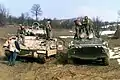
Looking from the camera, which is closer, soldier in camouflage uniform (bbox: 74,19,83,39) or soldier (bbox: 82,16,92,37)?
soldier in camouflage uniform (bbox: 74,19,83,39)

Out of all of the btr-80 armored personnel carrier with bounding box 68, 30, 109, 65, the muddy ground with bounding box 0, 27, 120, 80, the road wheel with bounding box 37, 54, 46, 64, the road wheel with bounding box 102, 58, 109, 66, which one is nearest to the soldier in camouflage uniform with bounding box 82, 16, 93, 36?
the btr-80 armored personnel carrier with bounding box 68, 30, 109, 65

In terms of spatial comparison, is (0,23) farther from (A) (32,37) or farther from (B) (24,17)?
(A) (32,37)

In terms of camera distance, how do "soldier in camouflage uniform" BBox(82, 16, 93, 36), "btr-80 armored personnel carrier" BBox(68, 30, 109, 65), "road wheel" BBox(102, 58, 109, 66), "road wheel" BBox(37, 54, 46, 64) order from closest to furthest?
"btr-80 armored personnel carrier" BBox(68, 30, 109, 65), "road wheel" BBox(102, 58, 109, 66), "road wheel" BBox(37, 54, 46, 64), "soldier in camouflage uniform" BBox(82, 16, 93, 36)

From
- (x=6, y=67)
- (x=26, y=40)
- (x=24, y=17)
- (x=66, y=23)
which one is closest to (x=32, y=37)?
(x=26, y=40)

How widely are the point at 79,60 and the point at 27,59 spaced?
259 cm

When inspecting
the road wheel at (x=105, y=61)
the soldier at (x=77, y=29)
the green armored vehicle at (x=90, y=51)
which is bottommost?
the road wheel at (x=105, y=61)

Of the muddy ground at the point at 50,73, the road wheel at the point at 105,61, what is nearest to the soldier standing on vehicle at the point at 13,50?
the muddy ground at the point at 50,73

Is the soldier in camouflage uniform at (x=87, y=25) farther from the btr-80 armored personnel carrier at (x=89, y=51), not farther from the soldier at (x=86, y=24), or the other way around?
the btr-80 armored personnel carrier at (x=89, y=51)

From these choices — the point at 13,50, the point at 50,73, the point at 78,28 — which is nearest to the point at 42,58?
the point at 13,50

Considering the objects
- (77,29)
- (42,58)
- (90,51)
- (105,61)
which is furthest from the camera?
(77,29)

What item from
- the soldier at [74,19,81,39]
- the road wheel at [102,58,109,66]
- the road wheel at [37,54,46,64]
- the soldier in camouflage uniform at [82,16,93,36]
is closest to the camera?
the road wheel at [102,58,109,66]

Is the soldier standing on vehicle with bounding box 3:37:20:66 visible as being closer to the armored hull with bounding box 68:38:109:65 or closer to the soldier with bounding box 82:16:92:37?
the armored hull with bounding box 68:38:109:65

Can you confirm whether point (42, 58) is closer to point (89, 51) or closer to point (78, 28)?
point (89, 51)

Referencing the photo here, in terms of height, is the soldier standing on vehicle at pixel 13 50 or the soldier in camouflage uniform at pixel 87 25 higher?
the soldier in camouflage uniform at pixel 87 25
